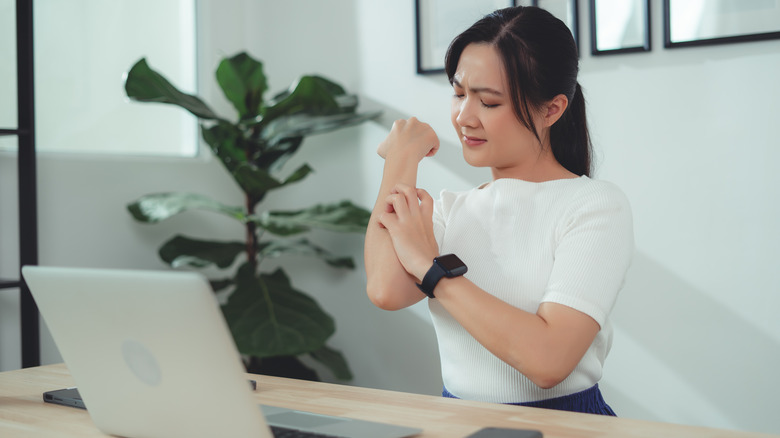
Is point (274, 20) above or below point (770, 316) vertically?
above

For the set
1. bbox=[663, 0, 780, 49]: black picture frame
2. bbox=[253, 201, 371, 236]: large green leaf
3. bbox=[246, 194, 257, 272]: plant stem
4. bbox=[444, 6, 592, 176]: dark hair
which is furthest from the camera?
bbox=[246, 194, 257, 272]: plant stem

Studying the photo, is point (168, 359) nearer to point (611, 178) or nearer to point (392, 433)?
point (392, 433)

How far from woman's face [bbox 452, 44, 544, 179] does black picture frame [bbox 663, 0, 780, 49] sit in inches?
41.1

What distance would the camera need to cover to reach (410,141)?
157 centimetres

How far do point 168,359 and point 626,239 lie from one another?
0.81 metres

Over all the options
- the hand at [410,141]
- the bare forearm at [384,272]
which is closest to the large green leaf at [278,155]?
the hand at [410,141]

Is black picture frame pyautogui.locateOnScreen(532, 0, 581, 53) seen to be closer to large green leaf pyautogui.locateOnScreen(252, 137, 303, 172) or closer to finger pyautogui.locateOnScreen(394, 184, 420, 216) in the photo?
large green leaf pyautogui.locateOnScreen(252, 137, 303, 172)

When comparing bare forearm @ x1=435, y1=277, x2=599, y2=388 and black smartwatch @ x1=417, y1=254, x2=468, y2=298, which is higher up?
black smartwatch @ x1=417, y1=254, x2=468, y2=298

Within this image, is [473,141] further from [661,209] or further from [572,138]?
[661,209]

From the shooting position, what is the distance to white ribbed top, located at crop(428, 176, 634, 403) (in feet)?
4.12

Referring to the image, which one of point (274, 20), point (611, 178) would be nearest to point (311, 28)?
point (274, 20)

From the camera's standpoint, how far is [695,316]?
2.28 meters

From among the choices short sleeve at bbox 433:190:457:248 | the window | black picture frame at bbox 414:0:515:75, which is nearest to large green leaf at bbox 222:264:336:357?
the window

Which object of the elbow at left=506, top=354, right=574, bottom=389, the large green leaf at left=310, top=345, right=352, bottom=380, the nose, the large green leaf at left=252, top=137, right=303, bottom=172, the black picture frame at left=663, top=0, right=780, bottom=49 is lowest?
the large green leaf at left=310, top=345, right=352, bottom=380
